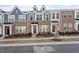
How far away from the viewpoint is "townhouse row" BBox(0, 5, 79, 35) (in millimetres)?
2322

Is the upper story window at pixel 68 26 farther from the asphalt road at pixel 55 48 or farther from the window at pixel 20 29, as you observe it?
the window at pixel 20 29

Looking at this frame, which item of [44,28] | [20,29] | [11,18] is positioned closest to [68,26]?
[44,28]

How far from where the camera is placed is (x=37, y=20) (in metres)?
2.35

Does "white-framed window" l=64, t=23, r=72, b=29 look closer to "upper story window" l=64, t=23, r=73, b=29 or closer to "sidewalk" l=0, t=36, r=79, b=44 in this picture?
"upper story window" l=64, t=23, r=73, b=29

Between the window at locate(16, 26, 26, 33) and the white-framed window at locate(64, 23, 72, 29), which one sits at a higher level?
the white-framed window at locate(64, 23, 72, 29)

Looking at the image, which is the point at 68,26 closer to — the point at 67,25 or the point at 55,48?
the point at 67,25

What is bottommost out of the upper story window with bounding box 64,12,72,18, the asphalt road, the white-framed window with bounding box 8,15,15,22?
the asphalt road

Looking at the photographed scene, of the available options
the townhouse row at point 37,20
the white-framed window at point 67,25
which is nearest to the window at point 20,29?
the townhouse row at point 37,20

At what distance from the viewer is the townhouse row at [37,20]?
232 centimetres

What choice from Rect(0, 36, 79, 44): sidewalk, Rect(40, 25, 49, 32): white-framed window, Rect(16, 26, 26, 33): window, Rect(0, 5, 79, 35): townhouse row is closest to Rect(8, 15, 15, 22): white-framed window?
Rect(0, 5, 79, 35): townhouse row

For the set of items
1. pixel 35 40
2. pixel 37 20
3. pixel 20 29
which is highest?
pixel 37 20
